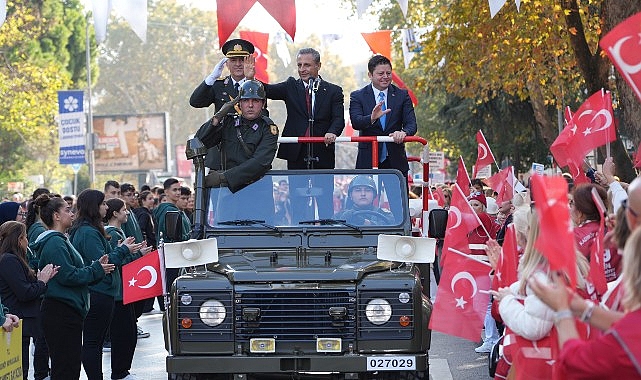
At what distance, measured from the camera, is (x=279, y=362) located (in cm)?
908

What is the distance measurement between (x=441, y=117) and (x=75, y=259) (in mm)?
30843

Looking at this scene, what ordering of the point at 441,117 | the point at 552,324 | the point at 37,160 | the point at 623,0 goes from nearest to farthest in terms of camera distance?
1. the point at 552,324
2. the point at 623,0
3. the point at 441,117
4. the point at 37,160

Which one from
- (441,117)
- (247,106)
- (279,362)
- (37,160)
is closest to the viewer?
(279,362)

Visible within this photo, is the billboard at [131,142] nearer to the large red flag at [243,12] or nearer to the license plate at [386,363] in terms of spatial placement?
the large red flag at [243,12]

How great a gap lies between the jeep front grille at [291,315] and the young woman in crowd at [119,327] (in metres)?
3.42

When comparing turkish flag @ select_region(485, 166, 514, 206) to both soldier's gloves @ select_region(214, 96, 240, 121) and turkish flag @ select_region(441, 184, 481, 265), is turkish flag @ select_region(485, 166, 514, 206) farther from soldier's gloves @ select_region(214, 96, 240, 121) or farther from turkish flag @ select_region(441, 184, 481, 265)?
turkish flag @ select_region(441, 184, 481, 265)

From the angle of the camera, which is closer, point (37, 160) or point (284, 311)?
point (284, 311)

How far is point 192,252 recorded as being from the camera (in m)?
9.51

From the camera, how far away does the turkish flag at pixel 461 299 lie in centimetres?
827

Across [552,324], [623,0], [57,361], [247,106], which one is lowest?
[57,361]

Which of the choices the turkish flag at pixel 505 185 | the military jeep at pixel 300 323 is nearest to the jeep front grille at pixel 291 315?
the military jeep at pixel 300 323

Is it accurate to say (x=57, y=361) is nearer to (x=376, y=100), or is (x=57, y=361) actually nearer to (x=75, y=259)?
(x=75, y=259)

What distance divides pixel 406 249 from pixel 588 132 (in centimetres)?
321

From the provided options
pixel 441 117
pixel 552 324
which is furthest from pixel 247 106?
pixel 441 117
